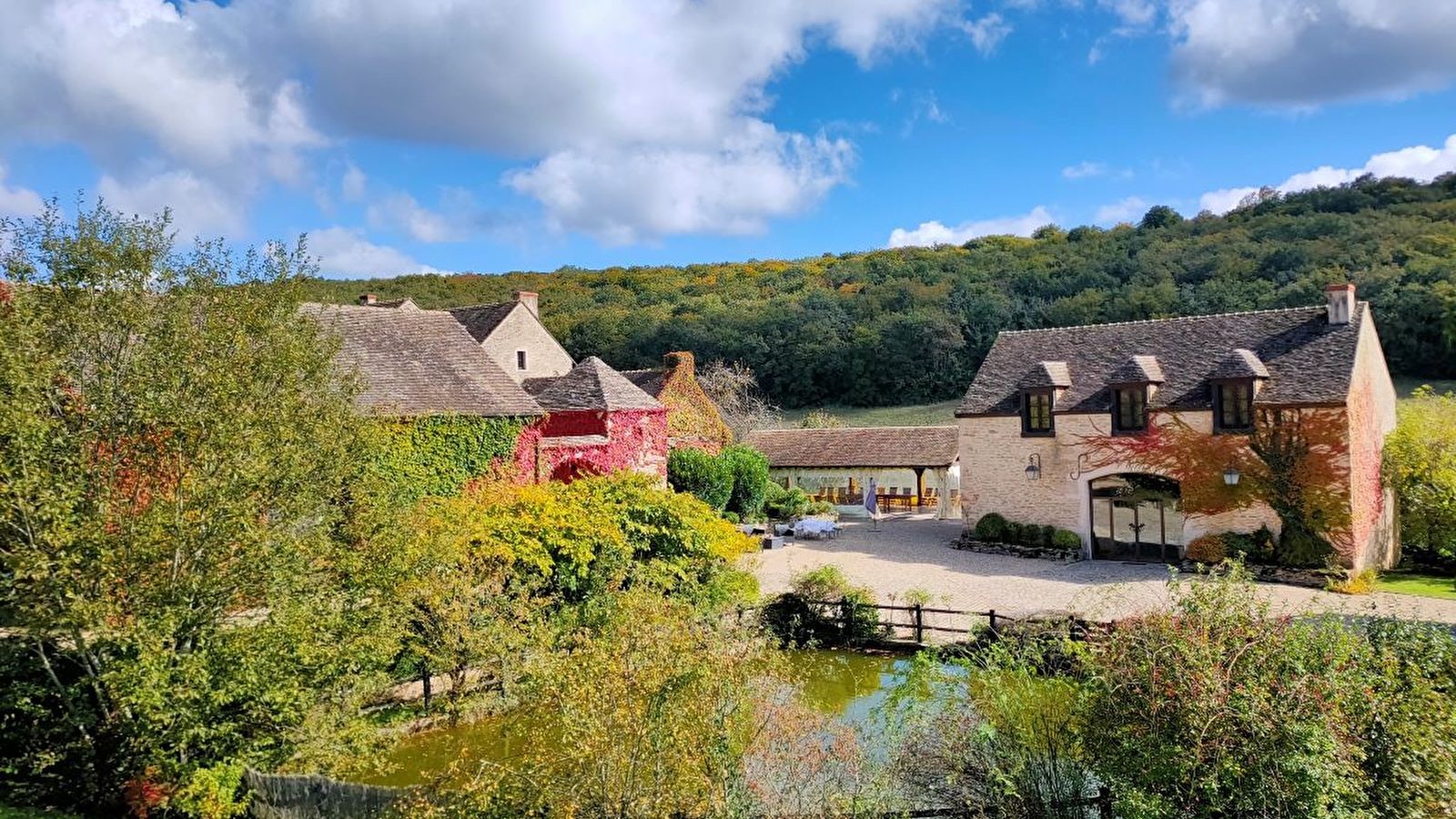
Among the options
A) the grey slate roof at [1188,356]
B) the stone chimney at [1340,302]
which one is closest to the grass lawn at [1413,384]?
the grey slate roof at [1188,356]

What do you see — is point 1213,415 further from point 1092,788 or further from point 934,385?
point 934,385

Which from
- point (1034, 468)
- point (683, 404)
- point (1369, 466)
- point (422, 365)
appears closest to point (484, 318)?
point (683, 404)

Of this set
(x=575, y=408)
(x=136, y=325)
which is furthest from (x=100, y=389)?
(x=575, y=408)

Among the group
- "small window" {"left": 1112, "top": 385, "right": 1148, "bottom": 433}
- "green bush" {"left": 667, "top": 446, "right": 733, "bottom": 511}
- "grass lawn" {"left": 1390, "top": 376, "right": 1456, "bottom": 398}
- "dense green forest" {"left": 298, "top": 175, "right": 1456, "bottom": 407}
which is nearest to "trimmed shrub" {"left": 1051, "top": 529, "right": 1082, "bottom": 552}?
"small window" {"left": 1112, "top": 385, "right": 1148, "bottom": 433}

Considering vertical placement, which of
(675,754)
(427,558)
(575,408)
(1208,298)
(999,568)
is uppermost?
(1208,298)

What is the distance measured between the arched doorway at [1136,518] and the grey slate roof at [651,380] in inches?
675

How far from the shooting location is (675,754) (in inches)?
295

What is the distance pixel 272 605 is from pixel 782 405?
2262 inches

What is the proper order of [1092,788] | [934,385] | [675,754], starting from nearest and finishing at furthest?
[675,754] → [1092,788] → [934,385]

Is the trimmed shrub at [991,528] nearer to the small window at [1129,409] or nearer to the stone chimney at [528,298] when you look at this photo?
the small window at [1129,409]

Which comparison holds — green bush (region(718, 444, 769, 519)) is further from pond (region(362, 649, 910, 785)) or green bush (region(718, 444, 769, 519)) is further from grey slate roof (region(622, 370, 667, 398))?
pond (region(362, 649, 910, 785))

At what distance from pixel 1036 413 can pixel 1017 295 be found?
148 feet

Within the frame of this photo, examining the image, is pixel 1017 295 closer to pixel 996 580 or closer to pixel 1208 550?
pixel 1208 550

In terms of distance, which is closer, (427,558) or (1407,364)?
(427,558)
